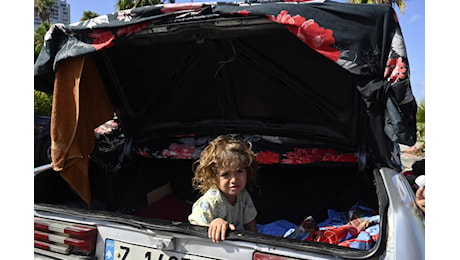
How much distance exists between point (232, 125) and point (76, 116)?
1344 millimetres

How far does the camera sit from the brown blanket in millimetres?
2744

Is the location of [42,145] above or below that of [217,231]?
below

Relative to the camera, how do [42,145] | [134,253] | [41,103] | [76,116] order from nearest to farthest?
[134,253] < [76,116] < [42,145] < [41,103]

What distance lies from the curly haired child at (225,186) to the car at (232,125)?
33cm

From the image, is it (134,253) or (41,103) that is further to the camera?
(41,103)

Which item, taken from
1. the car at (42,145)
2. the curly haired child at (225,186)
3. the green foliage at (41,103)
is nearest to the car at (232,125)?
the curly haired child at (225,186)

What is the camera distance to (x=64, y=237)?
7.09 ft

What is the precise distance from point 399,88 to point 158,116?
228 centimetres

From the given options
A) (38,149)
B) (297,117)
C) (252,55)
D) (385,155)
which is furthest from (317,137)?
(38,149)

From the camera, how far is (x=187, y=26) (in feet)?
7.55

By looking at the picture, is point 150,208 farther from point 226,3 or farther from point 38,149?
point 38,149

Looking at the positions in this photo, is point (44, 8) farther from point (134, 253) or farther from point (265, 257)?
point (265, 257)

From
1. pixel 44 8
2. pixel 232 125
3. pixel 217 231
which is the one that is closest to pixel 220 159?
pixel 217 231

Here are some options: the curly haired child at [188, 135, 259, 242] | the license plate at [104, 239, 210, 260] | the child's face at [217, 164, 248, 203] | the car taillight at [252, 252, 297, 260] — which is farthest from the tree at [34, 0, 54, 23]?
the car taillight at [252, 252, 297, 260]
